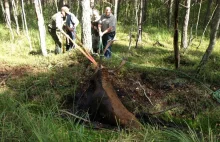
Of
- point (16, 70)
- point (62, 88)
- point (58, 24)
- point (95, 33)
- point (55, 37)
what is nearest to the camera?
point (62, 88)

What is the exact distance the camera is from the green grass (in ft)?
7.85

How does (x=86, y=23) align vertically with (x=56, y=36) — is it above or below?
above

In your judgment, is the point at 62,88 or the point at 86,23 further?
the point at 86,23

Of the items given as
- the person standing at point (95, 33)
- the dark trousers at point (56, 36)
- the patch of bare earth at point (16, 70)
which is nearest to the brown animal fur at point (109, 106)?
the patch of bare earth at point (16, 70)

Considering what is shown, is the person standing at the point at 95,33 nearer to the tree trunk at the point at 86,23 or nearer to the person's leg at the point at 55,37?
the person's leg at the point at 55,37

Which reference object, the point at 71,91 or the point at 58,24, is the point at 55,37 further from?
the point at 71,91

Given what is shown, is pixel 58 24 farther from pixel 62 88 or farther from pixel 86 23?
pixel 62 88

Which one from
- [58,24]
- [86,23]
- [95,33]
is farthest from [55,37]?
[86,23]

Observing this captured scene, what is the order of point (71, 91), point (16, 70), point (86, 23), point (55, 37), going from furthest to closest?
point (55, 37), point (86, 23), point (16, 70), point (71, 91)

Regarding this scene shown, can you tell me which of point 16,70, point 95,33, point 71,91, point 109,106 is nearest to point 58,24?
point 95,33

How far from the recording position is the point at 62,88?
464cm

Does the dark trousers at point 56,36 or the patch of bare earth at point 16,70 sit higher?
the dark trousers at point 56,36

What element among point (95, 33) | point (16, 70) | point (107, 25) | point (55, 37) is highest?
point (107, 25)

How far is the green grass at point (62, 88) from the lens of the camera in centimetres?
239
